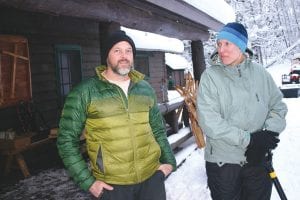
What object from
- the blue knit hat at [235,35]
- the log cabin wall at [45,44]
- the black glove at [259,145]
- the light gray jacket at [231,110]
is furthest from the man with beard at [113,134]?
the log cabin wall at [45,44]

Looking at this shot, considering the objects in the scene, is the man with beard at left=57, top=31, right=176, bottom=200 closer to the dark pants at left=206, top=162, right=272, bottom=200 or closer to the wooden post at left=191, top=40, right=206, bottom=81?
the dark pants at left=206, top=162, right=272, bottom=200

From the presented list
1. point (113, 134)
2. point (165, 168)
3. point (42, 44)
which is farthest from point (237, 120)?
point (42, 44)

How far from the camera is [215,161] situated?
3.05 m

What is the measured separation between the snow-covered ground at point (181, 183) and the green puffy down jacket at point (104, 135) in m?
2.83

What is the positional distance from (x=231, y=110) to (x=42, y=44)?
21.7ft

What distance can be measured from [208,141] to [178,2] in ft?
8.91

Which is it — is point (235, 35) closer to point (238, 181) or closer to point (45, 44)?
point (238, 181)

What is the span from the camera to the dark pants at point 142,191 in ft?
8.53

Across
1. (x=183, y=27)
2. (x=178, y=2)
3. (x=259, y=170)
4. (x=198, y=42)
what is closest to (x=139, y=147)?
(x=259, y=170)

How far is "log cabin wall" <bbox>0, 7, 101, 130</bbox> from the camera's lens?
25.5 ft

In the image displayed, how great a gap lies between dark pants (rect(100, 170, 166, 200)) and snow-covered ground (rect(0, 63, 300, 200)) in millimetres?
2555

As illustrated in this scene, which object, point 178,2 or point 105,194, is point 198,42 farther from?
point 105,194

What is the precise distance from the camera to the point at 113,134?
2576mm

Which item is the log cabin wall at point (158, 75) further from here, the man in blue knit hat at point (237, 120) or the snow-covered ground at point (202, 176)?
the man in blue knit hat at point (237, 120)
